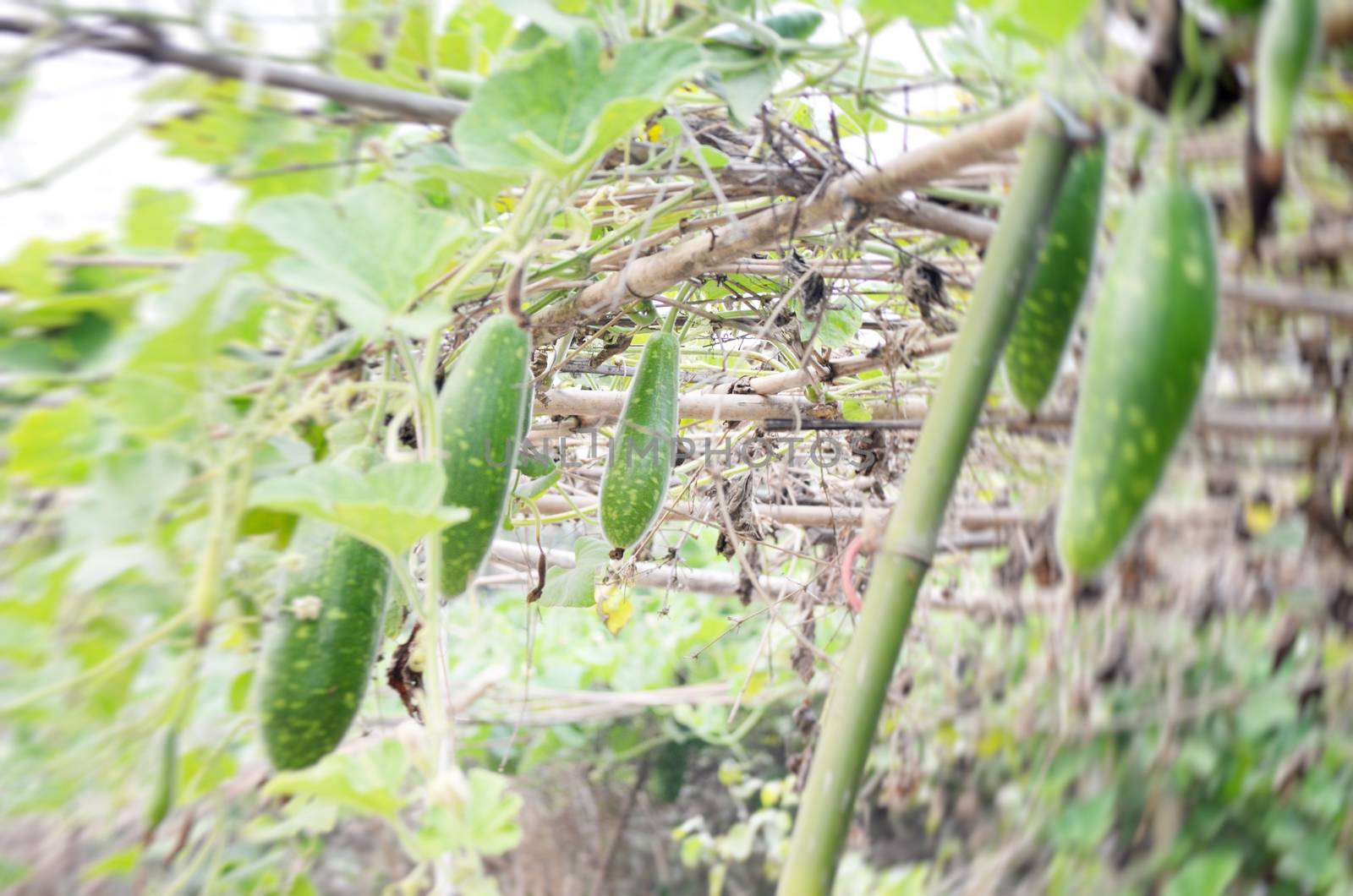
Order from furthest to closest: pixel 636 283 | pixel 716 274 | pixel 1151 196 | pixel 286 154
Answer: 1. pixel 716 274
2. pixel 636 283
3. pixel 286 154
4. pixel 1151 196

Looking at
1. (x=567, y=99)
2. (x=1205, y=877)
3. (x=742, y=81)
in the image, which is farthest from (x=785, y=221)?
(x=1205, y=877)

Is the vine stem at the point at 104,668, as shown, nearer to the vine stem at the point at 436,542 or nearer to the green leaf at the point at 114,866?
the vine stem at the point at 436,542

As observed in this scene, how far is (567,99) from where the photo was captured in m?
0.52

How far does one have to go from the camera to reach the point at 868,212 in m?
0.68

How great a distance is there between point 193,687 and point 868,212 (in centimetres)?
53

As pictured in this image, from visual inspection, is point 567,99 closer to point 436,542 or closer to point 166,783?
point 436,542

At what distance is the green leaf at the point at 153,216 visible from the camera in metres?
0.44

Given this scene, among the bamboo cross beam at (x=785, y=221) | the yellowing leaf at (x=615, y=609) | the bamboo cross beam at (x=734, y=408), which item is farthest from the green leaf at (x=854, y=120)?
the yellowing leaf at (x=615, y=609)

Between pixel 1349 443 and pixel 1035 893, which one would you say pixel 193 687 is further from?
pixel 1035 893

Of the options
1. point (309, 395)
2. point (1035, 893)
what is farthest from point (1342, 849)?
point (309, 395)

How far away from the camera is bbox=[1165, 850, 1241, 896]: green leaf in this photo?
6.42ft

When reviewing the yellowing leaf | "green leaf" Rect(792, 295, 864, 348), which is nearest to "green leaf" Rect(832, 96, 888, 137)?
"green leaf" Rect(792, 295, 864, 348)

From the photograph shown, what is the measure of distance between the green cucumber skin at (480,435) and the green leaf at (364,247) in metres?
0.15

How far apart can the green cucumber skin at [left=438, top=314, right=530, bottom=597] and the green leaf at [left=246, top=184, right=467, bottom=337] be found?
5.8 inches
